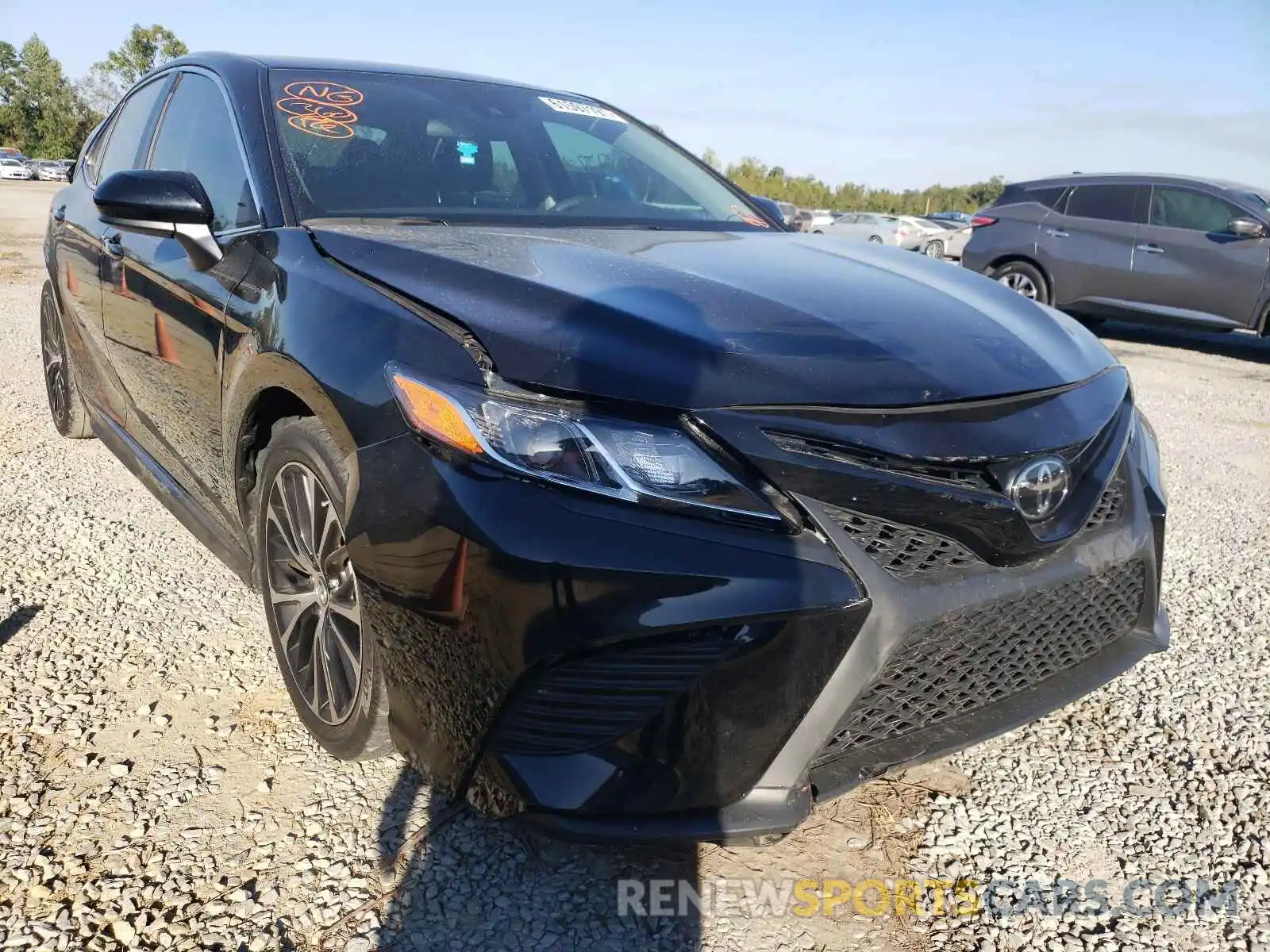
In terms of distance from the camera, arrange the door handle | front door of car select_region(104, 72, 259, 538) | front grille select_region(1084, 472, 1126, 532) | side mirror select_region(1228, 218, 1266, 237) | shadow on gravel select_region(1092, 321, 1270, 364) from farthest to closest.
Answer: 1. shadow on gravel select_region(1092, 321, 1270, 364)
2. side mirror select_region(1228, 218, 1266, 237)
3. the door handle
4. front door of car select_region(104, 72, 259, 538)
5. front grille select_region(1084, 472, 1126, 532)

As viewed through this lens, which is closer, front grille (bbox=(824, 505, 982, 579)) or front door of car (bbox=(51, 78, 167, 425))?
front grille (bbox=(824, 505, 982, 579))

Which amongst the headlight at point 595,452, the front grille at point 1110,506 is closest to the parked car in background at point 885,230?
the front grille at point 1110,506

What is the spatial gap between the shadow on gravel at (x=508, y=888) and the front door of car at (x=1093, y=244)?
8891 millimetres

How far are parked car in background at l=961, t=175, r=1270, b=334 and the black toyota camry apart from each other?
7.53 metres

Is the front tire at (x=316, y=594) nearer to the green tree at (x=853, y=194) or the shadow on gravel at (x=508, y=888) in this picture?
the shadow on gravel at (x=508, y=888)

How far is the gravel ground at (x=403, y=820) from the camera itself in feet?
5.63

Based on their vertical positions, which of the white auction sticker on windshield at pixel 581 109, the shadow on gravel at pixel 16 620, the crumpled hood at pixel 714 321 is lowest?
the shadow on gravel at pixel 16 620

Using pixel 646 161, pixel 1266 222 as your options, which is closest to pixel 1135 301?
pixel 1266 222

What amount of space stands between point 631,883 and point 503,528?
791mm

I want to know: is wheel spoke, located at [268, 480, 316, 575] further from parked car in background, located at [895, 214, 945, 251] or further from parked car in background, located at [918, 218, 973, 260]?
parked car in background, located at [895, 214, 945, 251]

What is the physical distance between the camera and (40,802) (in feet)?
6.49

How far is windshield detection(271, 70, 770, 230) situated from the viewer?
2.49 m

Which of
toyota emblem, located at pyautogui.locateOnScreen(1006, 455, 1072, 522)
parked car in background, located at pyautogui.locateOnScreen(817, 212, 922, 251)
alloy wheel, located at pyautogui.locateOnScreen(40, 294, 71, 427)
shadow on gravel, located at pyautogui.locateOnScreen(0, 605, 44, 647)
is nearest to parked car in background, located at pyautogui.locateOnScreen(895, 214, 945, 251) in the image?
parked car in background, located at pyautogui.locateOnScreen(817, 212, 922, 251)

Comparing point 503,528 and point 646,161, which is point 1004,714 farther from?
point 646,161
